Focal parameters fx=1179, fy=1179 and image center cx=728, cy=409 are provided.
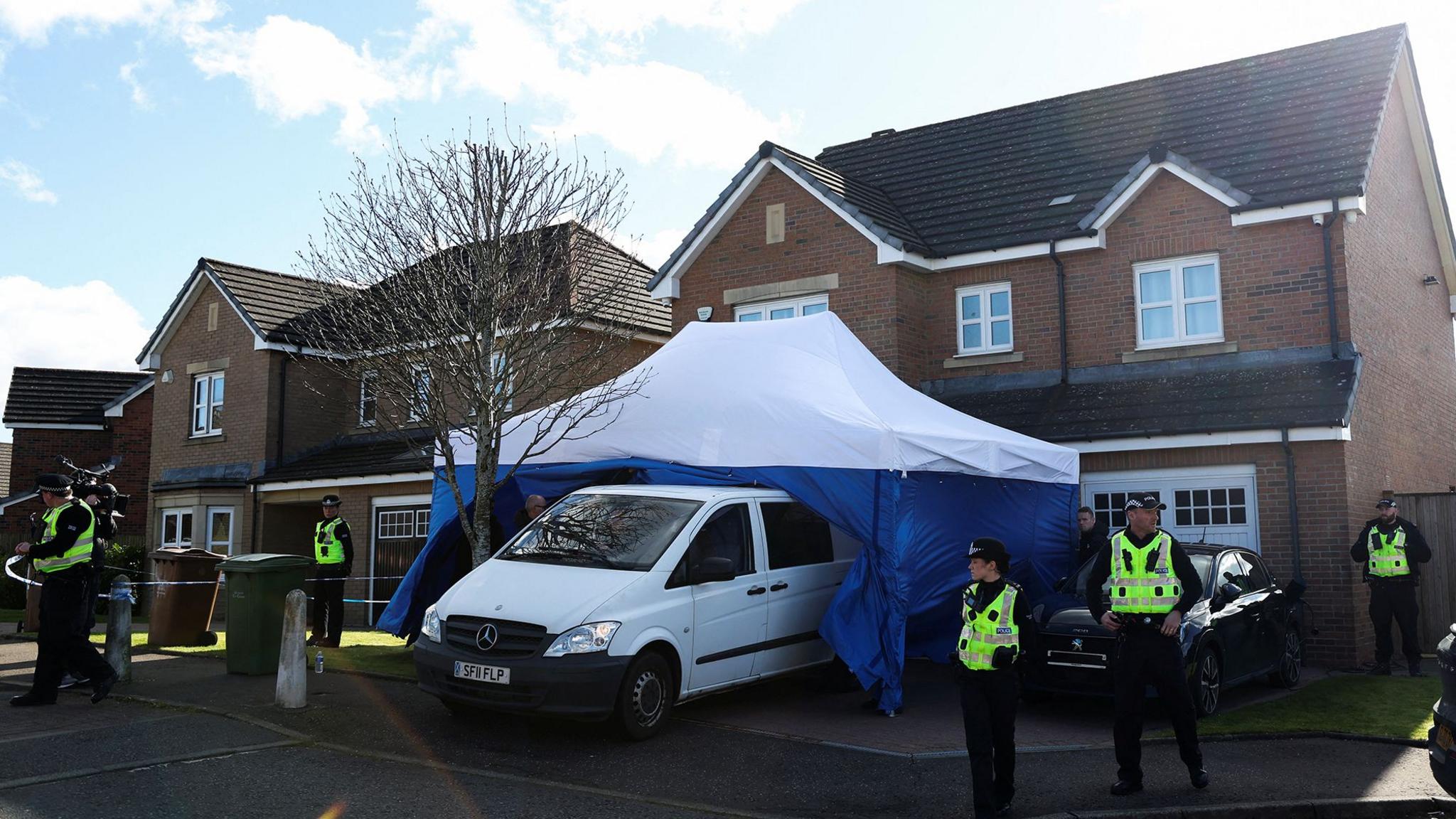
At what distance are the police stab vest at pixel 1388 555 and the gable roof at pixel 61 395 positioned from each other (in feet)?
89.2

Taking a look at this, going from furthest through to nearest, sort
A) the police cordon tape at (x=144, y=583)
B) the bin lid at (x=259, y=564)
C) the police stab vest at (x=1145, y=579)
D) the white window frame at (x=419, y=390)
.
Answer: the white window frame at (x=419, y=390), the bin lid at (x=259, y=564), the police cordon tape at (x=144, y=583), the police stab vest at (x=1145, y=579)

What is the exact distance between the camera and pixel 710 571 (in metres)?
8.66

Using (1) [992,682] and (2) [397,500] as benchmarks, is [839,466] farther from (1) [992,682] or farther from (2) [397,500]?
(2) [397,500]

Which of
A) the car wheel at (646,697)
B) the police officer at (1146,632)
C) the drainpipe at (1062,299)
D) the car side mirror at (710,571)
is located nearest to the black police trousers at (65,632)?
the car wheel at (646,697)

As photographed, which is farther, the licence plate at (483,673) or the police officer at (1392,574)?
the police officer at (1392,574)

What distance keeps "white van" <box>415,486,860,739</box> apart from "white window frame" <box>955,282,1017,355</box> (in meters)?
7.04

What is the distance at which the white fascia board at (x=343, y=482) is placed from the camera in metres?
20.1

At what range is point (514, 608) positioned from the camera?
Result: 8.21m

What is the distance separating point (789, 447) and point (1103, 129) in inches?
418

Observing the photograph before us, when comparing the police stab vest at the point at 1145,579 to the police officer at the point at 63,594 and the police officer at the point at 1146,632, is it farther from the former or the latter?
the police officer at the point at 63,594

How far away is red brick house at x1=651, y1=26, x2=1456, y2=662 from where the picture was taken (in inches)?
520

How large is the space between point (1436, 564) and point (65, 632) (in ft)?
46.5

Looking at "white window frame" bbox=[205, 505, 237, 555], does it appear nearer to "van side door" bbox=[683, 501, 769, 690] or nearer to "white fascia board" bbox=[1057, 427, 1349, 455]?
"white fascia board" bbox=[1057, 427, 1349, 455]

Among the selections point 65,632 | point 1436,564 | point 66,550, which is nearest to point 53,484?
point 66,550
